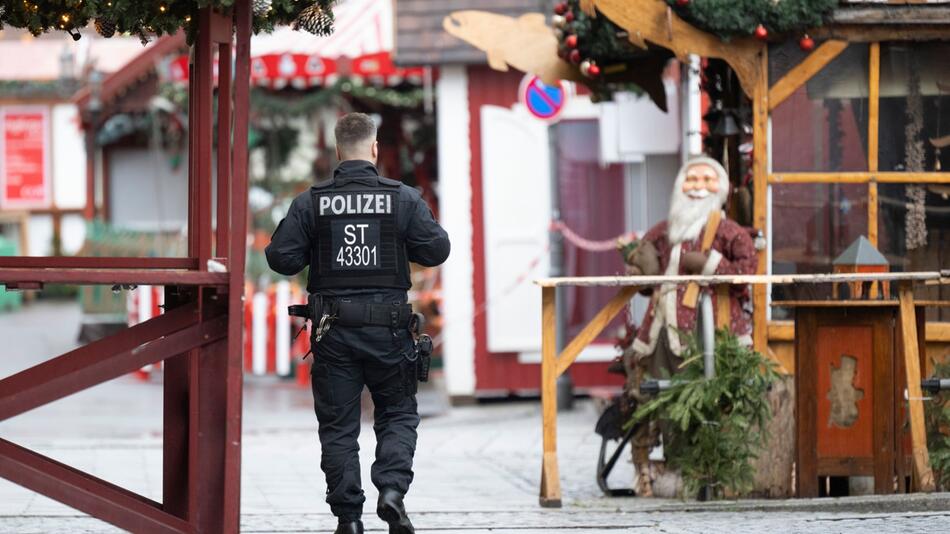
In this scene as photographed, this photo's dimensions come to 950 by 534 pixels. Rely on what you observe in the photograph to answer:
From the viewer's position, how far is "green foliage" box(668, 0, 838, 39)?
8703mm

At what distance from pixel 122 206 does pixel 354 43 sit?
1251 cm

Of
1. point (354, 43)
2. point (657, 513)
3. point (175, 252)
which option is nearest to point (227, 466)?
point (657, 513)

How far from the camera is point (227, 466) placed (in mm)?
5812

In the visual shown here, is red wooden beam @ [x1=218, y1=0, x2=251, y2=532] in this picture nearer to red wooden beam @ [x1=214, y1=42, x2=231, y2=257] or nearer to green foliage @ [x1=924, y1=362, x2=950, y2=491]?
red wooden beam @ [x1=214, y1=42, x2=231, y2=257]

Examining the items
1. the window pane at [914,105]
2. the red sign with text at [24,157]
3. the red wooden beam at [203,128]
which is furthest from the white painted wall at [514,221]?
the red sign with text at [24,157]

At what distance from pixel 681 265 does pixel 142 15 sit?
12.0ft

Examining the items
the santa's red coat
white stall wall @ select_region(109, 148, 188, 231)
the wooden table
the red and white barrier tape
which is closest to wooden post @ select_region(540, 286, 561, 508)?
the wooden table

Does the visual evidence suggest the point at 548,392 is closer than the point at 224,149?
No

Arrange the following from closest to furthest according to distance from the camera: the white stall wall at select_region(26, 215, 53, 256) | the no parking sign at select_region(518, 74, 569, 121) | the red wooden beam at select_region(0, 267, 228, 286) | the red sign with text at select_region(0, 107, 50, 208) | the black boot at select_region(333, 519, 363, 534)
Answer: the red wooden beam at select_region(0, 267, 228, 286)
the black boot at select_region(333, 519, 363, 534)
the no parking sign at select_region(518, 74, 569, 121)
the white stall wall at select_region(26, 215, 53, 256)
the red sign with text at select_region(0, 107, 50, 208)

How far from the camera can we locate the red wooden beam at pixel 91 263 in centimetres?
590

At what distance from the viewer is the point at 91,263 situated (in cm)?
607

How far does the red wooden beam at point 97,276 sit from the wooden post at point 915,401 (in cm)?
389

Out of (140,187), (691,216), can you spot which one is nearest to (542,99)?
(691,216)

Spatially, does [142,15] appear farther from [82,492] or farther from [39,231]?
[39,231]
